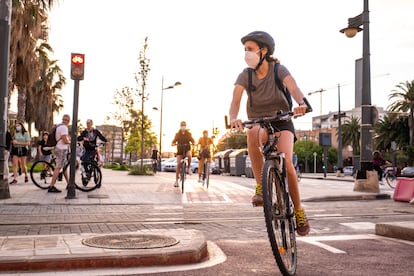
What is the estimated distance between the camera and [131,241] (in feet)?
15.3

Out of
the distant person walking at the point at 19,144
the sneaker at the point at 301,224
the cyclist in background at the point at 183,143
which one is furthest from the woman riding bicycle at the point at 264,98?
the distant person walking at the point at 19,144

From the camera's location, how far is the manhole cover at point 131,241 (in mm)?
4340

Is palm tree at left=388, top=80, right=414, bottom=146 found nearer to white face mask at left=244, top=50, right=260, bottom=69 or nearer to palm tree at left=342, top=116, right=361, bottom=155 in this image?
palm tree at left=342, top=116, right=361, bottom=155

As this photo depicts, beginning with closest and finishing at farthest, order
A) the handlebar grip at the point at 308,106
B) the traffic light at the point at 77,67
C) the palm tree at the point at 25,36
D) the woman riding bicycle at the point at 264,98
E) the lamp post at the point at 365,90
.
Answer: the handlebar grip at the point at 308,106 < the woman riding bicycle at the point at 264,98 < the traffic light at the point at 77,67 < the lamp post at the point at 365,90 < the palm tree at the point at 25,36

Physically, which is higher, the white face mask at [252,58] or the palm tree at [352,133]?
the palm tree at [352,133]

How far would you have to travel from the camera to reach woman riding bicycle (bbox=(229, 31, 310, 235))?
403 cm

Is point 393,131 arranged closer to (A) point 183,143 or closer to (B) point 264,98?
(A) point 183,143

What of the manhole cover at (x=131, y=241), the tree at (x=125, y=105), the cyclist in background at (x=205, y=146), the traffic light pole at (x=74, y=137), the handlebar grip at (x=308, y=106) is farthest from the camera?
the tree at (x=125, y=105)

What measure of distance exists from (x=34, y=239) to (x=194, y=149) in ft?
38.4

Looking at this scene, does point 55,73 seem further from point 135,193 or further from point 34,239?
point 34,239

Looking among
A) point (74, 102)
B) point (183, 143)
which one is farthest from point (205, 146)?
point (74, 102)

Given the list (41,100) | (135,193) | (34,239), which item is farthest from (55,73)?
(34,239)

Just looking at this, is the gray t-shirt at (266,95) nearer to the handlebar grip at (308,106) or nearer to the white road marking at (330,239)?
the handlebar grip at (308,106)

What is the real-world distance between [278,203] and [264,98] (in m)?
0.99
